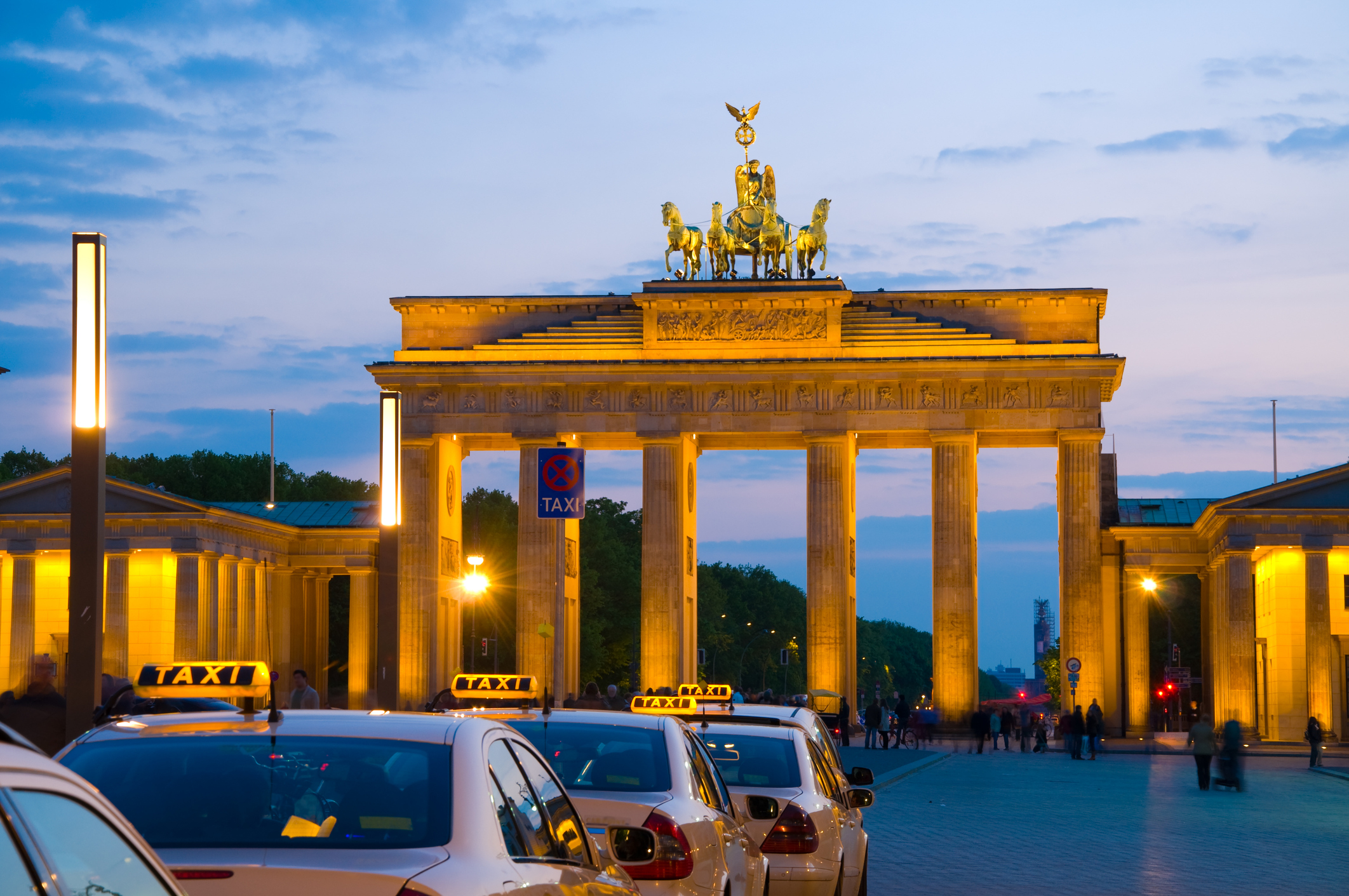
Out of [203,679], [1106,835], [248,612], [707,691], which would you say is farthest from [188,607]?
[203,679]

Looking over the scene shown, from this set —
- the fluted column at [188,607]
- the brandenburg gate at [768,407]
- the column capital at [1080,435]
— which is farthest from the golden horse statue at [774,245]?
the fluted column at [188,607]

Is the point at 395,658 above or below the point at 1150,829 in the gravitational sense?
above

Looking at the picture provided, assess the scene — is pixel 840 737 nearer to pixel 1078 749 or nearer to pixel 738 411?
pixel 1078 749

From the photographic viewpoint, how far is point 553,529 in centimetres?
6656

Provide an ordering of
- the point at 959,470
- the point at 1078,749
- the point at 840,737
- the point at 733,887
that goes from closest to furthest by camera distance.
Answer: the point at 733,887, the point at 1078,749, the point at 840,737, the point at 959,470

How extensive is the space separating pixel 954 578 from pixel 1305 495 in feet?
40.0

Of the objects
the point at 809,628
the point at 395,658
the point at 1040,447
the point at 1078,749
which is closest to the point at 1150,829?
the point at 395,658

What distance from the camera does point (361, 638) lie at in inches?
2781

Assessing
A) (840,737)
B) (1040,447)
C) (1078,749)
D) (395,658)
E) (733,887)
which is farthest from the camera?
(1040,447)

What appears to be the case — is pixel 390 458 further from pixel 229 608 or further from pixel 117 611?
pixel 229 608

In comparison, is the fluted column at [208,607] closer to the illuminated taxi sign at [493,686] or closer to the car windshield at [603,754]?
the illuminated taxi sign at [493,686]

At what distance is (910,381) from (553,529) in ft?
45.4

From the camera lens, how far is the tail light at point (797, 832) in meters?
12.5

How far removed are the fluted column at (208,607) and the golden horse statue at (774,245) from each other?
22.7 metres
